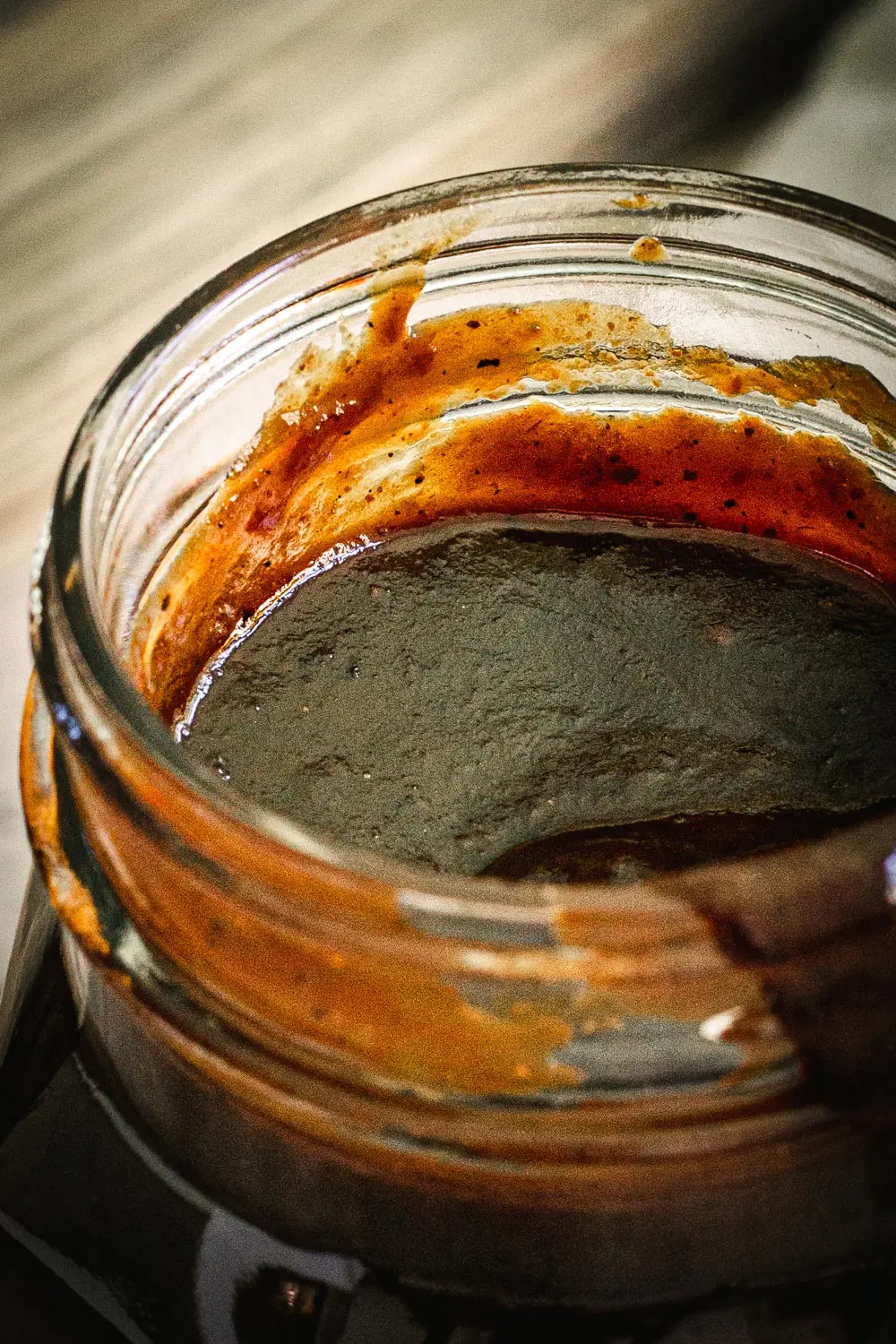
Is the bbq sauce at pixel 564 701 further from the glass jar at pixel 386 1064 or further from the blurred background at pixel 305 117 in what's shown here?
the blurred background at pixel 305 117

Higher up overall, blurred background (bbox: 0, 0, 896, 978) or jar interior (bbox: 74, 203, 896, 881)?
blurred background (bbox: 0, 0, 896, 978)

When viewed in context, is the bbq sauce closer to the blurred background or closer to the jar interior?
the jar interior

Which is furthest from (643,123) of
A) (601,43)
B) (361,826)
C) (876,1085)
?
(876,1085)

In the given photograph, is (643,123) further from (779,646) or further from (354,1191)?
(354,1191)

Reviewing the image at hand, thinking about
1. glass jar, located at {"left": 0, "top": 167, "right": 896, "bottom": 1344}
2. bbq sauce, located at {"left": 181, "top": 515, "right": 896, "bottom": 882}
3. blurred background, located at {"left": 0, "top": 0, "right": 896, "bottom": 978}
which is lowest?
glass jar, located at {"left": 0, "top": 167, "right": 896, "bottom": 1344}

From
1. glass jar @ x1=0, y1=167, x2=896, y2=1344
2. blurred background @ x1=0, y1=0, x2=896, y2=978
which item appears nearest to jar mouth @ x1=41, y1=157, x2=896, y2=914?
glass jar @ x1=0, y1=167, x2=896, y2=1344

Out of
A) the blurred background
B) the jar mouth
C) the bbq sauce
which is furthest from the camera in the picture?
the blurred background
